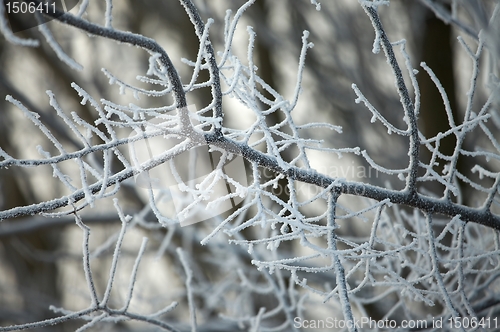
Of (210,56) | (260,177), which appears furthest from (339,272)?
(210,56)

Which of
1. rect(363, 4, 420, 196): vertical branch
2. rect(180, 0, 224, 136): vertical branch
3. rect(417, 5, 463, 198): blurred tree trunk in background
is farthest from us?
rect(417, 5, 463, 198): blurred tree trunk in background

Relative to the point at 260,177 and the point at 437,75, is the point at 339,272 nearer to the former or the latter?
the point at 260,177

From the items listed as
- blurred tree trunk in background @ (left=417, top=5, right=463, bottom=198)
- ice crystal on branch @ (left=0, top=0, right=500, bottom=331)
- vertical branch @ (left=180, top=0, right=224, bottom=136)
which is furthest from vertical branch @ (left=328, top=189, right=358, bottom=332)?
blurred tree trunk in background @ (left=417, top=5, right=463, bottom=198)

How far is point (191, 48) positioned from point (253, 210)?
2564 millimetres

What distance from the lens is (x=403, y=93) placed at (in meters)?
Result: 1.33

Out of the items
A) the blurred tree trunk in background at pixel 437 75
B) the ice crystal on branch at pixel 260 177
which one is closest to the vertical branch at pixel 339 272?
the ice crystal on branch at pixel 260 177

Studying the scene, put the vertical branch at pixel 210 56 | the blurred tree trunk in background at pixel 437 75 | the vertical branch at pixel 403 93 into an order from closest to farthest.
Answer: the vertical branch at pixel 210 56
the vertical branch at pixel 403 93
the blurred tree trunk in background at pixel 437 75

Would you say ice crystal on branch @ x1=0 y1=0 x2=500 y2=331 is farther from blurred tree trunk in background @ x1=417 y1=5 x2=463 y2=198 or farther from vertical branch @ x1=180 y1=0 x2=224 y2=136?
blurred tree trunk in background @ x1=417 y1=5 x2=463 y2=198

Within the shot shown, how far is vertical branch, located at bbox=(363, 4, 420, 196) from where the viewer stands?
1227 millimetres

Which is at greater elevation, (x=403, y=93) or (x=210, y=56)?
(x=210, y=56)

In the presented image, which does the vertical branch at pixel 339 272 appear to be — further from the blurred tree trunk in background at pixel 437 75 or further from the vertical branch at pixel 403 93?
the blurred tree trunk in background at pixel 437 75

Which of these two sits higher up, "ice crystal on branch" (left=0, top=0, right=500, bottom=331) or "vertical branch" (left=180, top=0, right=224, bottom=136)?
"vertical branch" (left=180, top=0, right=224, bottom=136)

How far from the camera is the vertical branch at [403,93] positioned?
1.23 metres

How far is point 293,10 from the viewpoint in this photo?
5.67 m
